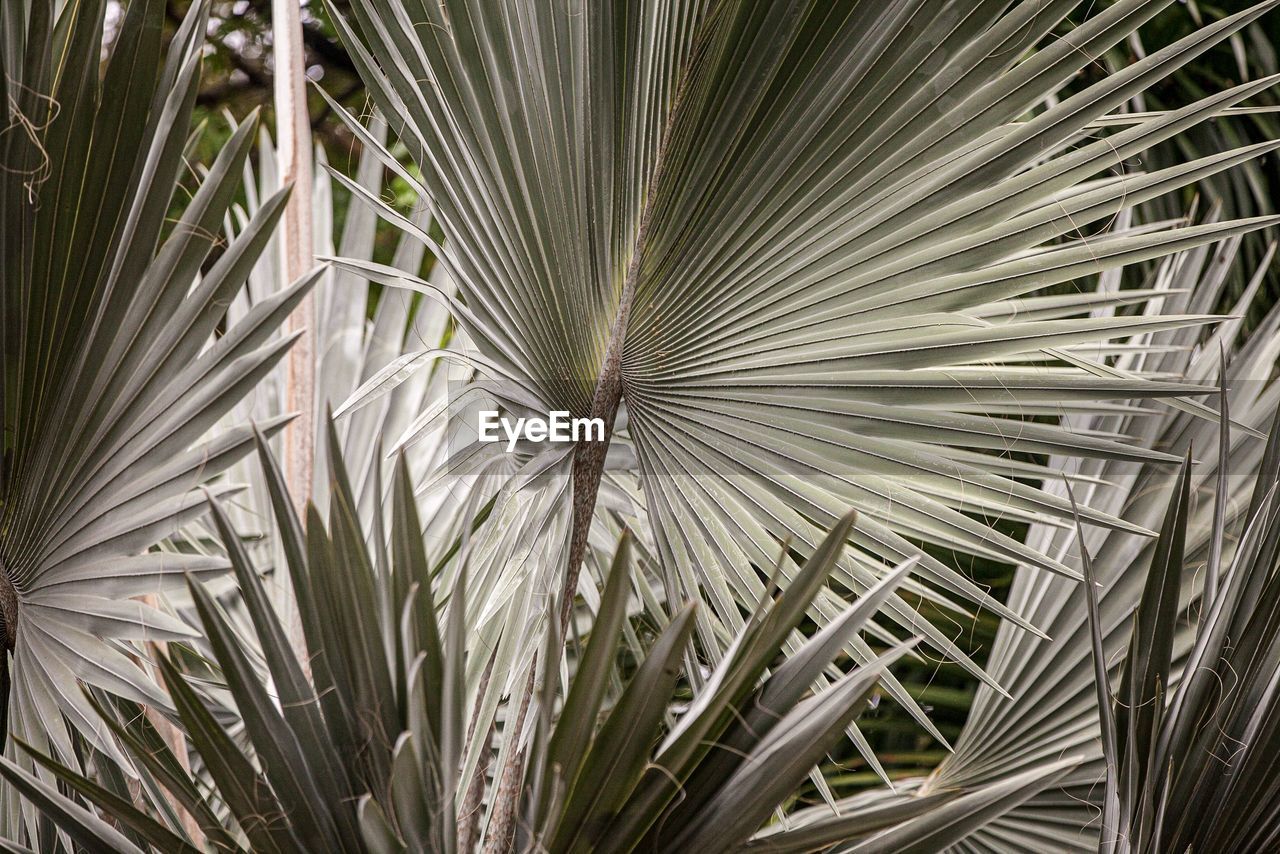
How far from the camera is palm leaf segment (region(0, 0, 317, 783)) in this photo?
532mm

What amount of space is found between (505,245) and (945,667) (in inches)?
36.1

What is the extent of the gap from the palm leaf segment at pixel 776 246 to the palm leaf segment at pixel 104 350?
0.36ft

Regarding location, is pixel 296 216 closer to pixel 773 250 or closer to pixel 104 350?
pixel 104 350

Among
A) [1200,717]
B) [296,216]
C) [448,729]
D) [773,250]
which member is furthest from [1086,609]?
[296,216]

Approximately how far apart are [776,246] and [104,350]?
455mm

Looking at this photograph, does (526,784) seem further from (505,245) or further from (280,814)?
(505,245)

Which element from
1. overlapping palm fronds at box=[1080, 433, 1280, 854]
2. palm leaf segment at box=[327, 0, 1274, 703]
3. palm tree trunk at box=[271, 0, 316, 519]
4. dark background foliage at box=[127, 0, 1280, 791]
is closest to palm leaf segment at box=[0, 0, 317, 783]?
palm leaf segment at box=[327, 0, 1274, 703]

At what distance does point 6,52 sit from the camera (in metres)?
0.52

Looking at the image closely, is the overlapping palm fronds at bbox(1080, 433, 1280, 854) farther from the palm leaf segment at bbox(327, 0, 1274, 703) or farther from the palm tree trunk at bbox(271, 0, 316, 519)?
the palm tree trunk at bbox(271, 0, 316, 519)

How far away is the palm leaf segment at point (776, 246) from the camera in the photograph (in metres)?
0.57

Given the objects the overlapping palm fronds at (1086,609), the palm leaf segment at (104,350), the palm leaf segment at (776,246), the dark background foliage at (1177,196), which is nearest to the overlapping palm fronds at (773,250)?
the palm leaf segment at (776,246)

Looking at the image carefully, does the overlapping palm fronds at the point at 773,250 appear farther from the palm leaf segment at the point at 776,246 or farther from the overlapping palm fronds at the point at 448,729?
the overlapping palm fronds at the point at 448,729

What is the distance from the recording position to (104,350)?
56cm

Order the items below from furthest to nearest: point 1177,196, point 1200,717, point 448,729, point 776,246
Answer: point 1177,196 → point 776,246 → point 1200,717 → point 448,729
